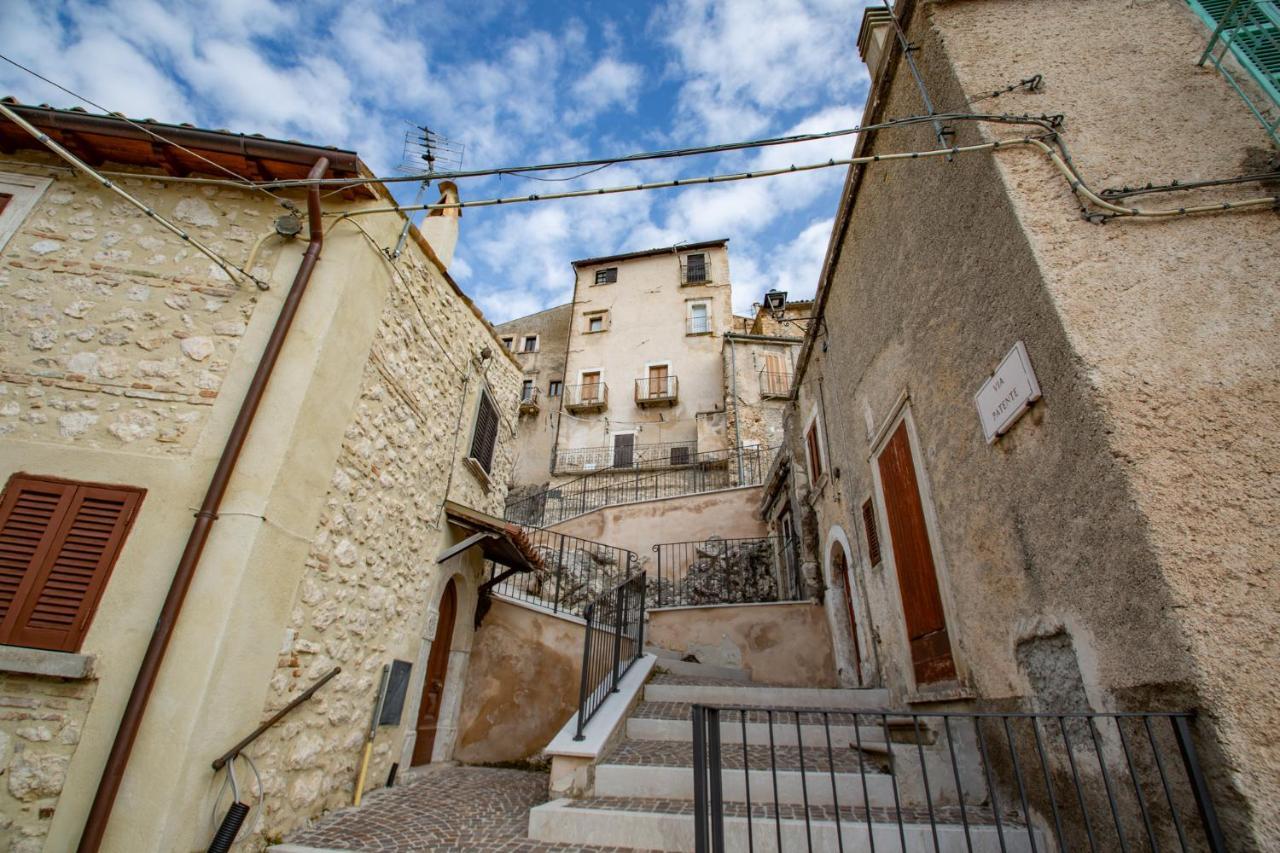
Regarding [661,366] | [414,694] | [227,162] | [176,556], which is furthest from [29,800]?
[661,366]

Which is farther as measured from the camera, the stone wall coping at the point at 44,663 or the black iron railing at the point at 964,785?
the stone wall coping at the point at 44,663

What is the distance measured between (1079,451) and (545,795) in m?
4.65

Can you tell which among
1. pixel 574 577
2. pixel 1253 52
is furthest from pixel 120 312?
pixel 574 577

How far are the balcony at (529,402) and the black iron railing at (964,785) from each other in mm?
20705

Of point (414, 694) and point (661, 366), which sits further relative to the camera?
point (661, 366)

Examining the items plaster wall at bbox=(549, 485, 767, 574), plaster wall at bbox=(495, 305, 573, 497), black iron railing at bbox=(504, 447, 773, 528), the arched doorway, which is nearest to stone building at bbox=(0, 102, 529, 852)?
the arched doorway

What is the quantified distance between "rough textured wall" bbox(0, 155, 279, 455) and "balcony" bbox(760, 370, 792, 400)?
1831cm

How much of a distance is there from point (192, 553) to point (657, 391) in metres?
20.3

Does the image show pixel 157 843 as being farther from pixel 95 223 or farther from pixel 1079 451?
pixel 1079 451

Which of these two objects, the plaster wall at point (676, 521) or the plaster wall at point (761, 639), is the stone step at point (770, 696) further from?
the plaster wall at point (676, 521)

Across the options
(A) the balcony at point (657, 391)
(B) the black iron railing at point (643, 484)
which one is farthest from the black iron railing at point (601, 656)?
(A) the balcony at point (657, 391)

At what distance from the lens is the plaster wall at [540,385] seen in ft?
77.9

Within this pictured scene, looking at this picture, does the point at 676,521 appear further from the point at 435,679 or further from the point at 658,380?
the point at 658,380

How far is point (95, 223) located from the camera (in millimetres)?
4738
